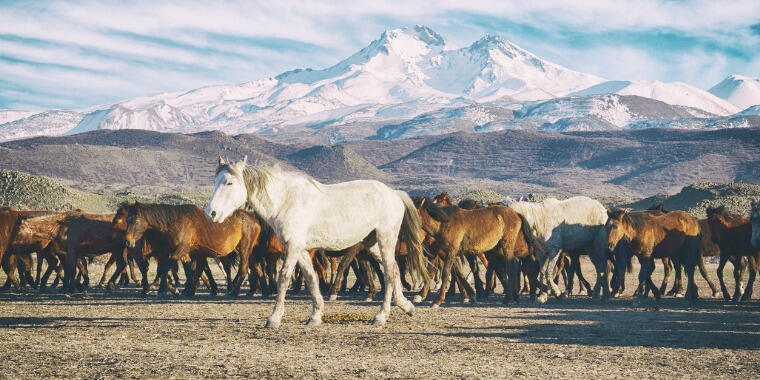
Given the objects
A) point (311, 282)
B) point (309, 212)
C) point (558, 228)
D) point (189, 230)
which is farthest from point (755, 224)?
point (189, 230)

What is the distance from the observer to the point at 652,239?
1800 centimetres

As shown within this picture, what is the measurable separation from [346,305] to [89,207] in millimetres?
53308

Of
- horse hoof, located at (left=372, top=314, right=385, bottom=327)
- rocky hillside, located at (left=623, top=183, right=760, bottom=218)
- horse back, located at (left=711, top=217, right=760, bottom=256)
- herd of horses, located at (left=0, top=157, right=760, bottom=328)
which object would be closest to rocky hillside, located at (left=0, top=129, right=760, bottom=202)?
rocky hillside, located at (left=623, top=183, right=760, bottom=218)

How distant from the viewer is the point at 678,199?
7056 cm

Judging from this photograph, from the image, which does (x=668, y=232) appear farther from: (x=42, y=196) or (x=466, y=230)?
(x=42, y=196)

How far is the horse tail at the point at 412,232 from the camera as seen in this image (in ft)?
43.2

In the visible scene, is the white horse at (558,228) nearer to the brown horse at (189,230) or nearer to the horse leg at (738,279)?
the horse leg at (738,279)

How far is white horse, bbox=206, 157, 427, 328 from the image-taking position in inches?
444

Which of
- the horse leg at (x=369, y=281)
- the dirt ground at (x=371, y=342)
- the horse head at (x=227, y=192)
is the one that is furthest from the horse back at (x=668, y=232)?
the horse head at (x=227, y=192)

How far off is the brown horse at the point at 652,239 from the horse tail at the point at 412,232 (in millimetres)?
6091

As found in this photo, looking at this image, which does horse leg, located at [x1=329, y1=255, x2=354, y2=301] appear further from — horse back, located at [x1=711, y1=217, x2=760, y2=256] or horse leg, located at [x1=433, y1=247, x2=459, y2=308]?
horse back, located at [x1=711, y1=217, x2=760, y2=256]

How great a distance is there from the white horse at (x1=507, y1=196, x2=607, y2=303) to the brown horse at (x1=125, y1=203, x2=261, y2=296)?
21.3 feet

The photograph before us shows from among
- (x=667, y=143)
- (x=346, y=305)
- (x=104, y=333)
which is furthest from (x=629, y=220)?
(x=667, y=143)

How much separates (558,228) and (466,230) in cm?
330
